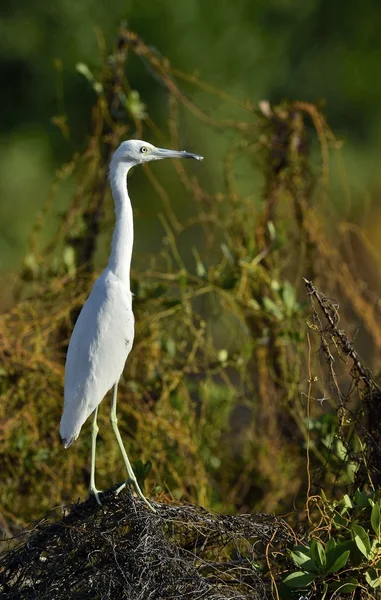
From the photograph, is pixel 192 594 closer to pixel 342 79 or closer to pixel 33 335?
pixel 33 335

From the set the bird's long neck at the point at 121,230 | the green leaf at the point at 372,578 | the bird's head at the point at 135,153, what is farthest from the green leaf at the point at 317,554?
the bird's head at the point at 135,153

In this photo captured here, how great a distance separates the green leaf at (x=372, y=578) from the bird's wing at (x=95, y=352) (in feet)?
2.95

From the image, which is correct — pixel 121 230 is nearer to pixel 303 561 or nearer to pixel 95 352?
pixel 95 352

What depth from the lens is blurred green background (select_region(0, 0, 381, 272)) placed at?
8008 millimetres

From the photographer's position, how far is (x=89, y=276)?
3844mm

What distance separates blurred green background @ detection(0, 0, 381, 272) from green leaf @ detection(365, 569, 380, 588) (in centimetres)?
575

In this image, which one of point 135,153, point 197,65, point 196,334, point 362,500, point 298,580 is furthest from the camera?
point 197,65

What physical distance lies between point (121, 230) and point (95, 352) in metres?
0.36

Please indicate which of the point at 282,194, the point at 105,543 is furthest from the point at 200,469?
the point at 105,543

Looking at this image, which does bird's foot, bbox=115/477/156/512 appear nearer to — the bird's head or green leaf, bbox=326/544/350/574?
green leaf, bbox=326/544/350/574

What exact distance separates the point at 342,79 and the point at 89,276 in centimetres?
524

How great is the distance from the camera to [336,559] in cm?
220

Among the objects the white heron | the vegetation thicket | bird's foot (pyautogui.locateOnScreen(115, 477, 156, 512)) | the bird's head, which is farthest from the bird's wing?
the vegetation thicket

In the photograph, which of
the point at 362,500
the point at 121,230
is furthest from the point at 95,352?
the point at 362,500
